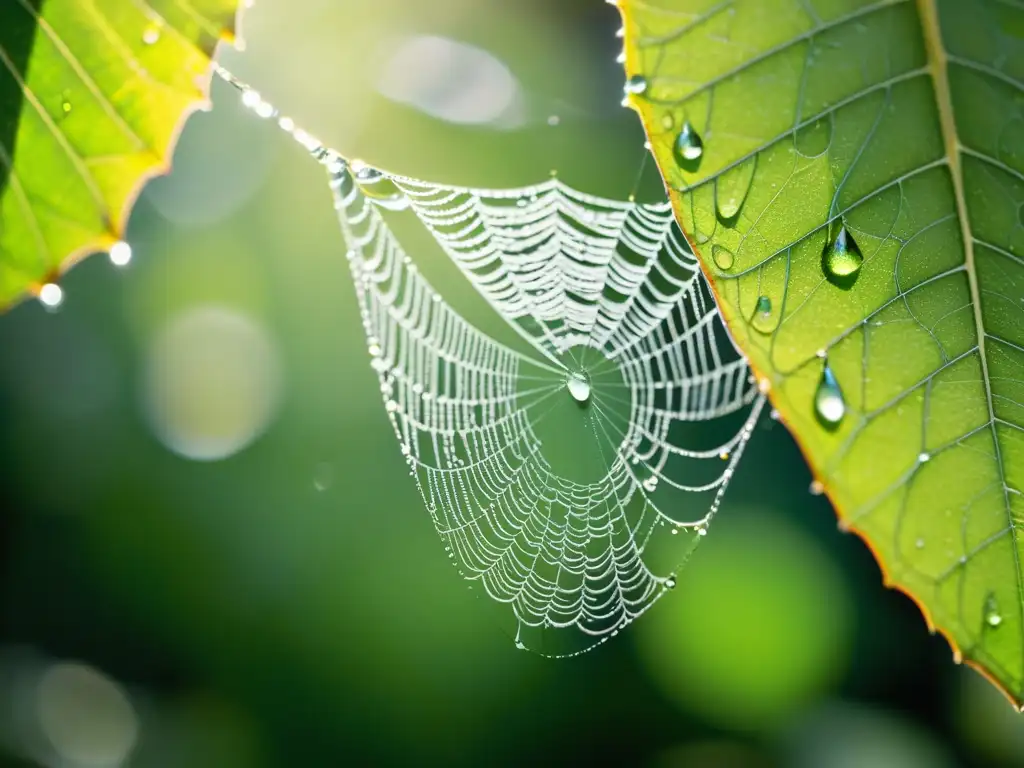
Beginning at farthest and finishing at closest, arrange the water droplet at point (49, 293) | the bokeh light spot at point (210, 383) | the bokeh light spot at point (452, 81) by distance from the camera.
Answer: the bokeh light spot at point (210, 383) < the bokeh light spot at point (452, 81) < the water droplet at point (49, 293)

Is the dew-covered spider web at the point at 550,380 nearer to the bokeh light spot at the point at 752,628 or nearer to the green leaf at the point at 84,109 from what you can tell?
the bokeh light spot at the point at 752,628

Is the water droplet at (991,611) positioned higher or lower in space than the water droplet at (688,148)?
lower

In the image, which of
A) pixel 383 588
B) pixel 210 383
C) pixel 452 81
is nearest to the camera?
pixel 452 81

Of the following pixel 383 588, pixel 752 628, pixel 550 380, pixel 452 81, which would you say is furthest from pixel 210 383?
pixel 752 628

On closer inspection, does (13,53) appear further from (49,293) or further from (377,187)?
(377,187)

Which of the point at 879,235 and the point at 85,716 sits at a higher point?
the point at 85,716

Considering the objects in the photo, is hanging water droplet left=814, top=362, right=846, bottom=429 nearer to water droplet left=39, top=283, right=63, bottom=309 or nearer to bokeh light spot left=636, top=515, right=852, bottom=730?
water droplet left=39, top=283, right=63, bottom=309

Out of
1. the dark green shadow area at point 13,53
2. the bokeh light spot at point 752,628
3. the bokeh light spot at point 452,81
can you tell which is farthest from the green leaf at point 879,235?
the bokeh light spot at point 752,628

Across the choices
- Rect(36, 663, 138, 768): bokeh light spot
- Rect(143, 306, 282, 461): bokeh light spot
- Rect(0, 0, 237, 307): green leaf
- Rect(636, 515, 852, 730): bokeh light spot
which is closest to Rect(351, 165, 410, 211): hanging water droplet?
Rect(0, 0, 237, 307): green leaf
